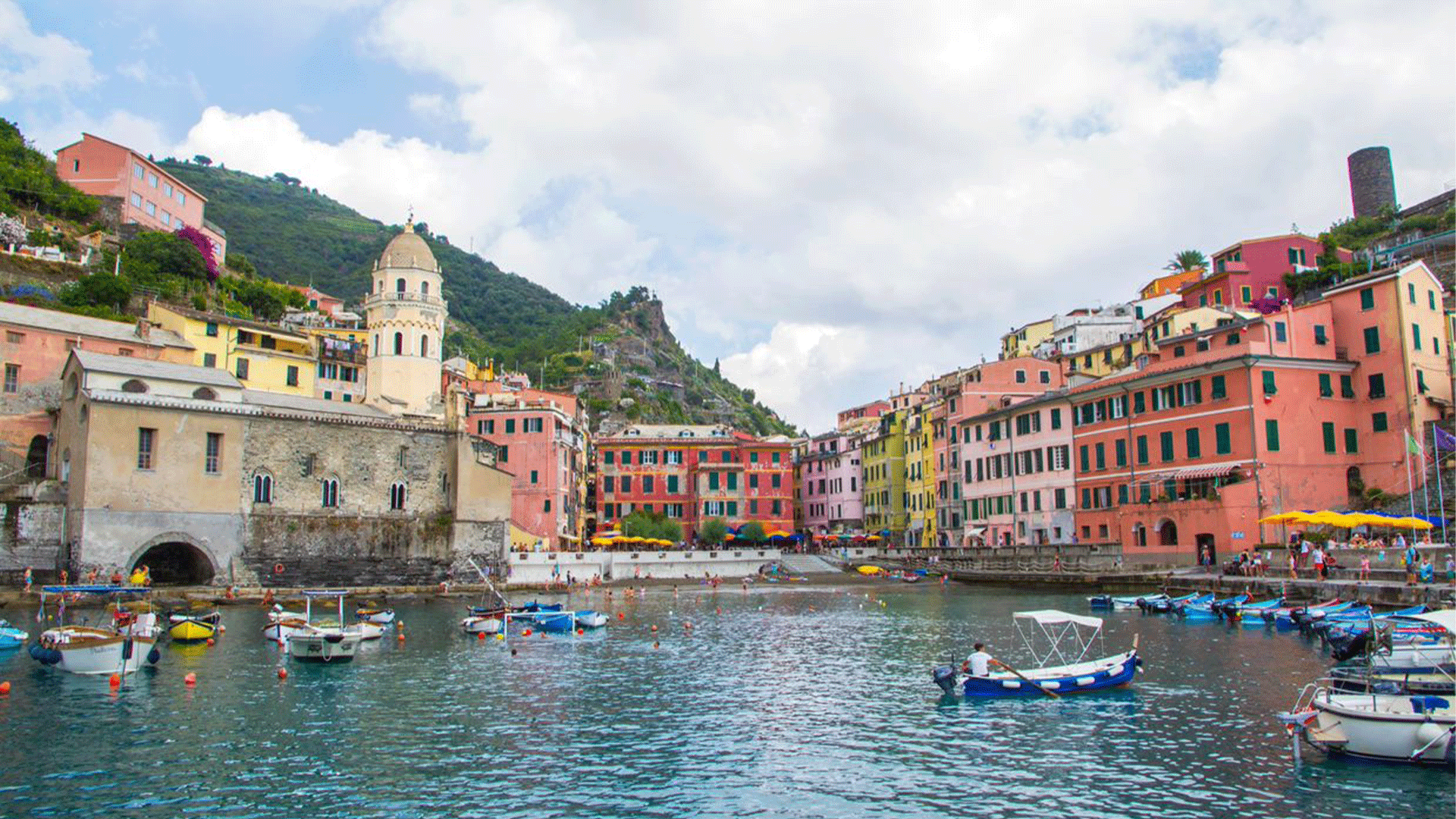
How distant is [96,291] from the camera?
65.1 meters

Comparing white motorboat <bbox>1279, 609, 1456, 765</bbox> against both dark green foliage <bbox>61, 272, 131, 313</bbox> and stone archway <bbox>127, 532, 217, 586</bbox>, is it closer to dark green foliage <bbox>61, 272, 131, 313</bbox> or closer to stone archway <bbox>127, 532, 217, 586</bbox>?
stone archway <bbox>127, 532, 217, 586</bbox>

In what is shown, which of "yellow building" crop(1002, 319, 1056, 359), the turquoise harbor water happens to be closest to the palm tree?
"yellow building" crop(1002, 319, 1056, 359)

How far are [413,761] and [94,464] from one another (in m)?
38.5

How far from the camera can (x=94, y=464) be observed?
47.0 m

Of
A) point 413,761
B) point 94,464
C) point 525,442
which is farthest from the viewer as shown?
point 525,442

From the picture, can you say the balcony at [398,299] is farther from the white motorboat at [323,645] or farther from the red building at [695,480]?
the white motorboat at [323,645]

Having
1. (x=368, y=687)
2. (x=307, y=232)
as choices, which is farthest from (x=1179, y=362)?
(x=307, y=232)

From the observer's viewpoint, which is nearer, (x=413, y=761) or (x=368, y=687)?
(x=413, y=761)

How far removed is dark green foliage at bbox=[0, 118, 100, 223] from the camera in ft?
230

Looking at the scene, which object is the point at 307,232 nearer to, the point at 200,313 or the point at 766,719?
the point at 200,313

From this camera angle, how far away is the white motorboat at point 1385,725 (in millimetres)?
15969

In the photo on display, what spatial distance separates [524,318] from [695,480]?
9604cm

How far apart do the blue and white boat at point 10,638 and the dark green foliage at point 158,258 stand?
149 feet

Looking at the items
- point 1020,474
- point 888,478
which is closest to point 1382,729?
point 1020,474
